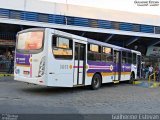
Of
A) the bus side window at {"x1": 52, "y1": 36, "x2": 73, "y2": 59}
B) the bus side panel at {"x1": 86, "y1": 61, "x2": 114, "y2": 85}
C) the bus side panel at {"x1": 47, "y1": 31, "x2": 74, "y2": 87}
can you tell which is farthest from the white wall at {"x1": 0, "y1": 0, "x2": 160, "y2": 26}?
the bus side panel at {"x1": 47, "y1": 31, "x2": 74, "y2": 87}

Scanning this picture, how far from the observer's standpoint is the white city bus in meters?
13.4

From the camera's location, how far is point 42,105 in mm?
10828

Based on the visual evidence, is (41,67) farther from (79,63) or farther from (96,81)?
(96,81)

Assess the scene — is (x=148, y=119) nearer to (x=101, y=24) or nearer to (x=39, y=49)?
(x=39, y=49)

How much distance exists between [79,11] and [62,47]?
67.3ft

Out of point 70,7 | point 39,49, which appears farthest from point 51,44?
point 70,7

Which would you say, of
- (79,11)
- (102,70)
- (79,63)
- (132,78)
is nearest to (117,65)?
(102,70)

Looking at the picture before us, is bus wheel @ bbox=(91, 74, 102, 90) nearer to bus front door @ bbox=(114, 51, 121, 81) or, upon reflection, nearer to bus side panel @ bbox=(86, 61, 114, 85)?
bus side panel @ bbox=(86, 61, 114, 85)

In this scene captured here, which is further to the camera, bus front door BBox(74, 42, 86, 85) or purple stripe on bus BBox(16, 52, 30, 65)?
bus front door BBox(74, 42, 86, 85)

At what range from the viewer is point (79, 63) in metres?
15.5

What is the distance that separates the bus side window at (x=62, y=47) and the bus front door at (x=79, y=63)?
0.58 meters

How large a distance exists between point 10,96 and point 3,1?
2044 centimetres

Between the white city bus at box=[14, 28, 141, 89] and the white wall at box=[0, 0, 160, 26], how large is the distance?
16033mm

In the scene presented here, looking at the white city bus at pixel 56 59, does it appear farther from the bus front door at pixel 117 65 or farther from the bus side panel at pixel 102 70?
the bus front door at pixel 117 65
